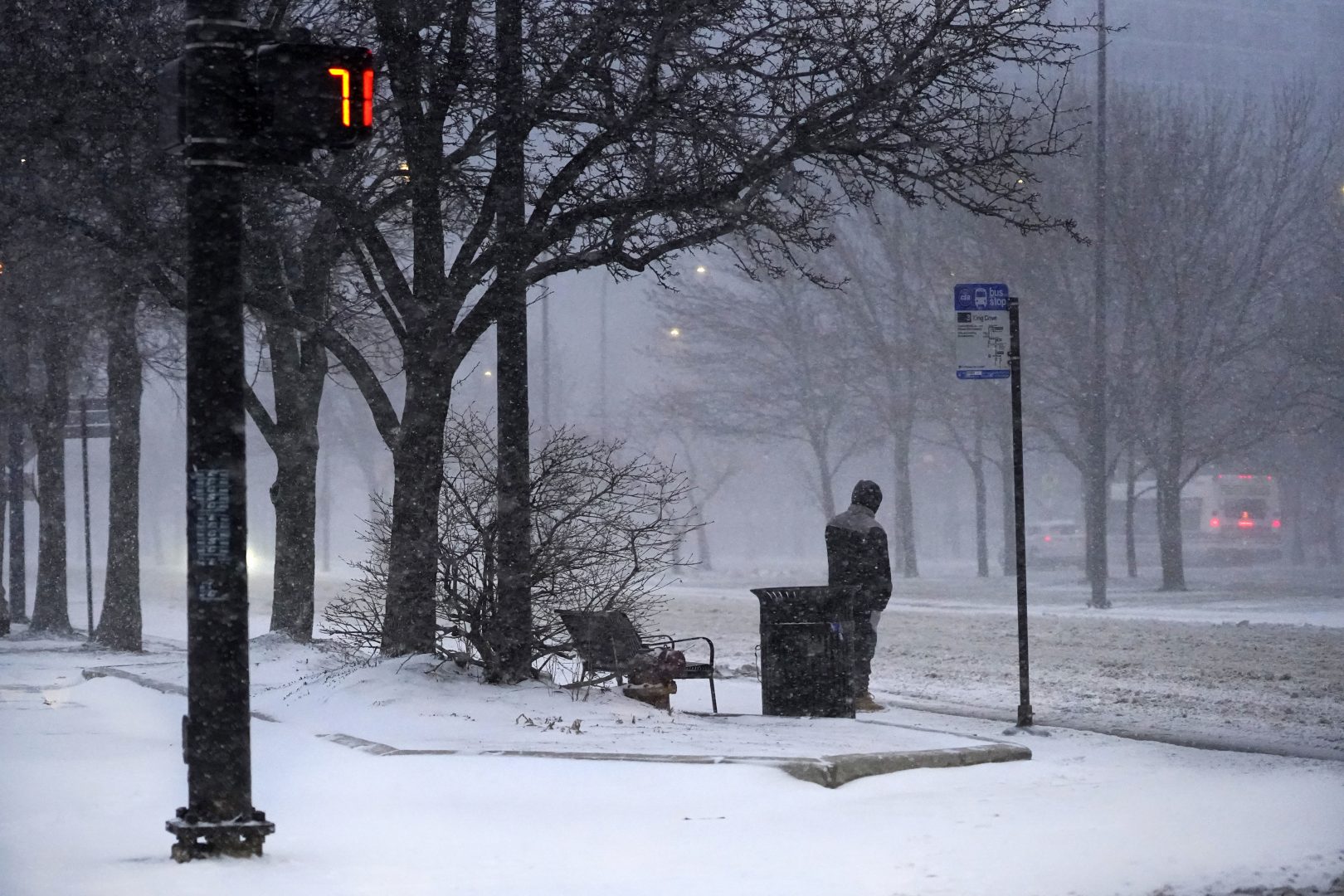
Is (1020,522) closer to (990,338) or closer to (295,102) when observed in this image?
(990,338)

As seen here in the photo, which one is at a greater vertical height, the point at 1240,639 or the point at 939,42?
the point at 939,42

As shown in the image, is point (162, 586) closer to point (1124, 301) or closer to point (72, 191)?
point (1124, 301)

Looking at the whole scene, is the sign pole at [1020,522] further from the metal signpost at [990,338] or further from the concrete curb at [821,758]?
the concrete curb at [821,758]

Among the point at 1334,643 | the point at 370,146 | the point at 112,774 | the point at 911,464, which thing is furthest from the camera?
the point at 911,464

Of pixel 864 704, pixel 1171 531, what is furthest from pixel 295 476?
pixel 1171 531

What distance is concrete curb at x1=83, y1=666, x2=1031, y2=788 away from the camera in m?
8.36

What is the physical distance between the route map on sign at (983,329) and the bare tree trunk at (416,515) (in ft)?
13.2

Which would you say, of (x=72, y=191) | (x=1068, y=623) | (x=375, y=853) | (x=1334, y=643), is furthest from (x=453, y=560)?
(x=1068, y=623)

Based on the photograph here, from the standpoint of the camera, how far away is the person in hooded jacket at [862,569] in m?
12.3

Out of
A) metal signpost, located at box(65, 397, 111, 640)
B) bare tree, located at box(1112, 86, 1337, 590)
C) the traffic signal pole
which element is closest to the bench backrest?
the traffic signal pole

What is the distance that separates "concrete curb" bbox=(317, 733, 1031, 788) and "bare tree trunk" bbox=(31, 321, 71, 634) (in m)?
16.5

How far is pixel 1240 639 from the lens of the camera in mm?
19875

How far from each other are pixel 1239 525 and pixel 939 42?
40.4m

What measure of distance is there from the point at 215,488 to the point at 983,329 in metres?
7.06
